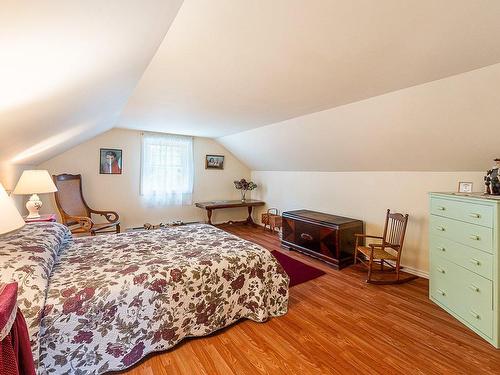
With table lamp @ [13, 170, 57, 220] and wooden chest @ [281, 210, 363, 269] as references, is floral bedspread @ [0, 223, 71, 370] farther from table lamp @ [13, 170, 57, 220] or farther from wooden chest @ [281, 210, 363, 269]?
wooden chest @ [281, 210, 363, 269]

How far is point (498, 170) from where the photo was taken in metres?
2.08

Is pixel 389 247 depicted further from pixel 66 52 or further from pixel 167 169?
pixel 167 169

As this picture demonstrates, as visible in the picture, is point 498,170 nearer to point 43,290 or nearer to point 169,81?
point 169,81

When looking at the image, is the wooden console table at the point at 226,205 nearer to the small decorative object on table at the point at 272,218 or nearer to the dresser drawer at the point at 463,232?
the small decorative object on table at the point at 272,218

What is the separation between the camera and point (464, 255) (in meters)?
2.08

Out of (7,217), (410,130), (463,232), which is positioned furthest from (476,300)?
(7,217)

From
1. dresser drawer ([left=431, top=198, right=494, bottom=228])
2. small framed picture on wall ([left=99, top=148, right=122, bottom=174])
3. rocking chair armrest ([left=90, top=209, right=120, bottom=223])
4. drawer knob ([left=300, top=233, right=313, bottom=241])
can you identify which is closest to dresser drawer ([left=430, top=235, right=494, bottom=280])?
dresser drawer ([left=431, top=198, right=494, bottom=228])

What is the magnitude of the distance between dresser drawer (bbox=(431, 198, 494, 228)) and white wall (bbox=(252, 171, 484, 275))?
2.21ft

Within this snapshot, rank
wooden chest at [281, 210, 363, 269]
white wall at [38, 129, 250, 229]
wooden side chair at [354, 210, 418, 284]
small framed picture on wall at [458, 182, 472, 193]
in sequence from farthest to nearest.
A: white wall at [38, 129, 250, 229] → wooden chest at [281, 210, 363, 269] → wooden side chair at [354, 210, 418, 284] → small framed picture on wall at [458, 182, 472, 193]

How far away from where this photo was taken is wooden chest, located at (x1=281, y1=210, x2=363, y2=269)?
3324mm

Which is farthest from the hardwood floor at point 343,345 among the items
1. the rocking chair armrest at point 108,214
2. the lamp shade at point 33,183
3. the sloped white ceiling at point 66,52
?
the rocking chair armrest at point 108,214

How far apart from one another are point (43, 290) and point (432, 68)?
9.86 ft

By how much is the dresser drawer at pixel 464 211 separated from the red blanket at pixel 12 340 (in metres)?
2.80

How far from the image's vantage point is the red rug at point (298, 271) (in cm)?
297
